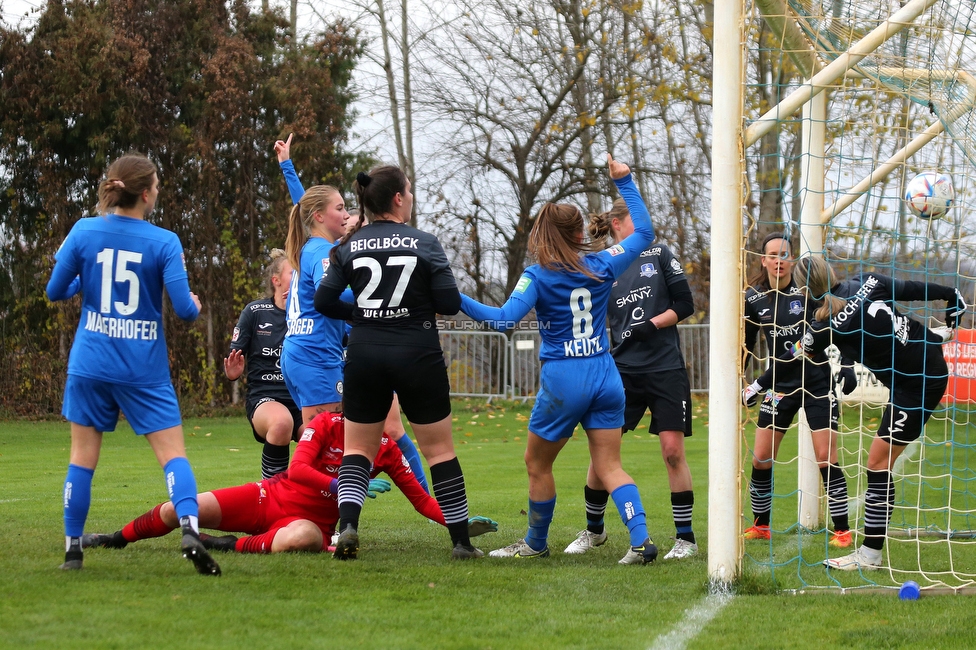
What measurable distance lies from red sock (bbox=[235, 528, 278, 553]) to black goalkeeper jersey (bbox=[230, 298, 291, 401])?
72.6 inches

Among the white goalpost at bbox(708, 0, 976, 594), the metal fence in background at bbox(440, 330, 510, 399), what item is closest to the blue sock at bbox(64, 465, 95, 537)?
the white goalpost at bbox(708, 0, 976, 594)

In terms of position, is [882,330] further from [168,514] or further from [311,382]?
[168,514]

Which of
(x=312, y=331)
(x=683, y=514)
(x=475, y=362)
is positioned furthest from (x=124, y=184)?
(x=475, y=362)

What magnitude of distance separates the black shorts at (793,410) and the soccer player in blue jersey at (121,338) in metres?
3.52

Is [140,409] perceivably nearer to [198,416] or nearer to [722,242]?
[722,242]

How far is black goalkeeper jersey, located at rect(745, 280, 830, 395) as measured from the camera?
647 cm

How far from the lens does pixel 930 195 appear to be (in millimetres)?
6316

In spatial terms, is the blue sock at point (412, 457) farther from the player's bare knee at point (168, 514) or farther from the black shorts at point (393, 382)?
the player's bare knee at point (168, 514)

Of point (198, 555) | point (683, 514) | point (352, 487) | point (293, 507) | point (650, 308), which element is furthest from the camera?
point (650, 308)

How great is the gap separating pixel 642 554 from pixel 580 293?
1386 mm

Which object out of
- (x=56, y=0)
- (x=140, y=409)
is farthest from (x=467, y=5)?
(x=140, y=409)

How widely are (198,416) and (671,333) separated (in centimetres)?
1305

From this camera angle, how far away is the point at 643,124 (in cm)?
2316

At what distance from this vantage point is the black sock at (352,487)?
5.20 m
